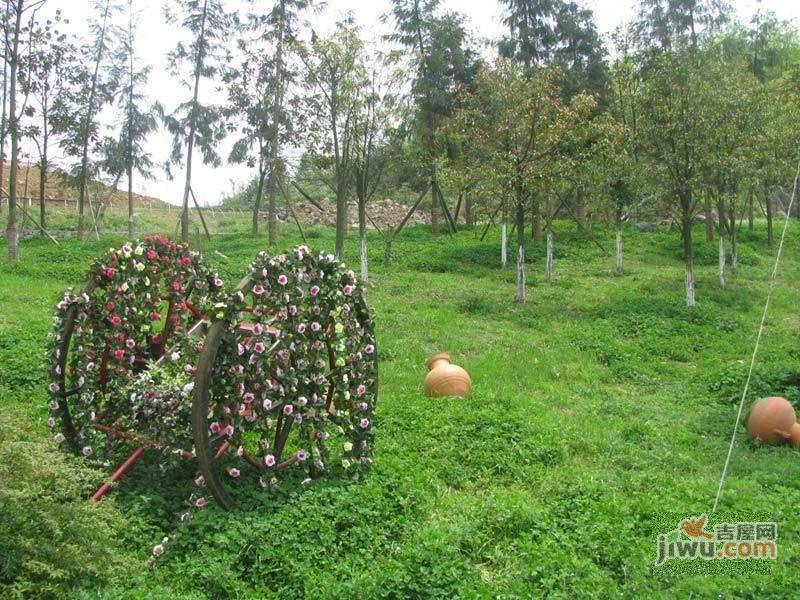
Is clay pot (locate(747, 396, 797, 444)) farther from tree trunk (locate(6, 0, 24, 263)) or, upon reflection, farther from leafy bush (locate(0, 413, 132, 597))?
tree trunk (locate(6, 0, 24, 263))

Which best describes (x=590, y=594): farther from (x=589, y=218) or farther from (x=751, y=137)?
(x=589, y=218)

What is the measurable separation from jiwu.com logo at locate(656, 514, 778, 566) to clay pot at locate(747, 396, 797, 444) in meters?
2.31

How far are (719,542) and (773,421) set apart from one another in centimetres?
268

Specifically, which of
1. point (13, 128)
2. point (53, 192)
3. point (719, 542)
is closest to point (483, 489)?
point (719, 542)

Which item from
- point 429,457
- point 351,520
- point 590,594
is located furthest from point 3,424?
point 590,594

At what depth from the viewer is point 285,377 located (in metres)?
5.36

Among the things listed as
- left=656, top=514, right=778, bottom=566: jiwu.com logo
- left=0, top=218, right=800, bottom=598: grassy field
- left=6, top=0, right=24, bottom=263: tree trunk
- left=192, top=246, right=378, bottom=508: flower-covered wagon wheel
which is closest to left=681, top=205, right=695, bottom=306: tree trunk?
left=0, top=218, right=800, bottom=598: grassy field

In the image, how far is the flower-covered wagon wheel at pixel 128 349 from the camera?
553 centimetres

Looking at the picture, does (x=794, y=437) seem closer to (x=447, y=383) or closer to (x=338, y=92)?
(x=447, y=383)

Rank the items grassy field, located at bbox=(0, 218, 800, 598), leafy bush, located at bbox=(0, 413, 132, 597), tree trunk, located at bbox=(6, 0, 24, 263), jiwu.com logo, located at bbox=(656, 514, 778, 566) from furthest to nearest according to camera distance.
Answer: tree trunk, located at bbox=(6, 0, 24, 263), jiwu.com logo, located at bbox=(656, 514, 778, 566), grassy field, located at bbox=(0, 218, 800, 598), leafy bush, located at bbox=(0, 413, 132, 597)

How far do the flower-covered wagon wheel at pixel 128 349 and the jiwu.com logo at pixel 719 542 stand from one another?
3663mm

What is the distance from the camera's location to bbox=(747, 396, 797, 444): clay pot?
7.14 metres

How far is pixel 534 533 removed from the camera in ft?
16.8

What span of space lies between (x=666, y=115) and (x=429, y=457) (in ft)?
36.4
